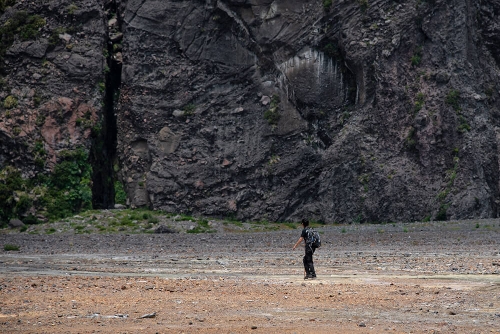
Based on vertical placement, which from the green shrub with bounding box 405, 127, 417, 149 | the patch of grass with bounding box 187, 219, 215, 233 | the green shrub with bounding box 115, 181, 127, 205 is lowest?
the patch of grass with bounding box 187, 219, 215, 233

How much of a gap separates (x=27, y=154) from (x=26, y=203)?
306cm

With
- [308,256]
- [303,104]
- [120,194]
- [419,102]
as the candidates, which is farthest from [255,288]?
[120,194]

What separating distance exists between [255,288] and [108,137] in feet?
106

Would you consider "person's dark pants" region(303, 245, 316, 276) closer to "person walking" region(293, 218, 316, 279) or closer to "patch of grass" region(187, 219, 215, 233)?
"person walking" region(293, 218, 316, 279)

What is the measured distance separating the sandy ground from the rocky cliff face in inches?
446

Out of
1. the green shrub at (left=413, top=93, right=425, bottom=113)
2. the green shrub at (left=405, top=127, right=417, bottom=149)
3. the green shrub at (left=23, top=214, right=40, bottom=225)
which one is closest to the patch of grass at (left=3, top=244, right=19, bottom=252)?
the green shrub at (left=23, top=214, right=40, bottom=225)

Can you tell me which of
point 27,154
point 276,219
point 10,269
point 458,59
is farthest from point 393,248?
point 27,154

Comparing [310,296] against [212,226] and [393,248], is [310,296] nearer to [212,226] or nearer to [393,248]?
[393,248]

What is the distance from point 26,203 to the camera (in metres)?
41.5

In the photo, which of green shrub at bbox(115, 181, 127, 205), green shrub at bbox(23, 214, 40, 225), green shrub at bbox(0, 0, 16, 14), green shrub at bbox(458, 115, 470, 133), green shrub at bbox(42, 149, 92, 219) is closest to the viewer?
green shrub at bbox(23, 214, 40, 225)

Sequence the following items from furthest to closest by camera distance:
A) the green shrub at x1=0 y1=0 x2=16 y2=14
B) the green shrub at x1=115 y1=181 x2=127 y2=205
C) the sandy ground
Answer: the green shrub at x1=0 y1=0 x2=16 y2=14 → the green shrub at x1=115 y1=181 x2=127 y2=205 → the sandy ground

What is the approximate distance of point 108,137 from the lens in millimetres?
48062

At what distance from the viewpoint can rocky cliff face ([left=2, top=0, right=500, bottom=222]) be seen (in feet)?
142

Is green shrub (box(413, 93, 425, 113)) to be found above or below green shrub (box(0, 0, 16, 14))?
below
